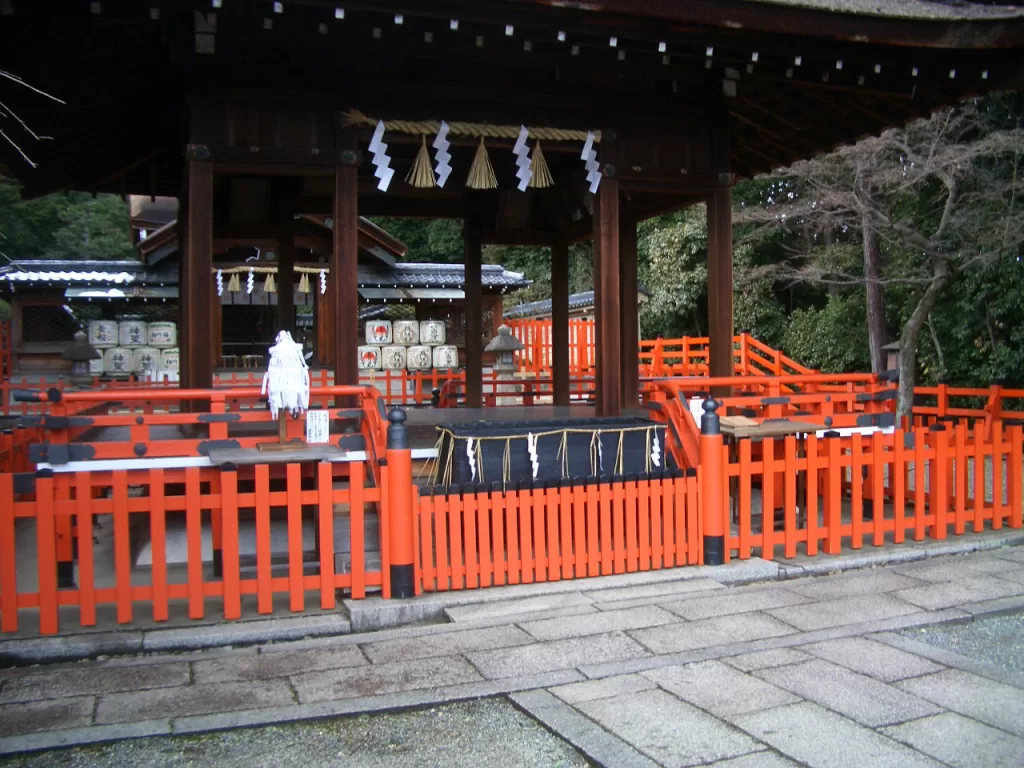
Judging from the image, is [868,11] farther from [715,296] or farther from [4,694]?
[4,694]

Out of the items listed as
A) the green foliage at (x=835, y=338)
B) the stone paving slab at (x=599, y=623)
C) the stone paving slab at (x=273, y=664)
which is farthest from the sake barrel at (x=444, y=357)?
the stone paving slab at (x=273, y=664)

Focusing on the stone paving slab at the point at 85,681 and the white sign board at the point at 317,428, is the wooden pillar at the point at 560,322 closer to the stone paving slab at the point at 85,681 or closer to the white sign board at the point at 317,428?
the white sign board at the point at 317,428

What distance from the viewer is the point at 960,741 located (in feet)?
11.2

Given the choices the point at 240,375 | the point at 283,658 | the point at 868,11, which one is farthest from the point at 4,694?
the point at 240,375

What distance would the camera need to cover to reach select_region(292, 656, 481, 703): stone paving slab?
4.12 m

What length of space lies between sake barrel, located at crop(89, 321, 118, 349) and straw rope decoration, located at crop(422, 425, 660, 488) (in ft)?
58.0

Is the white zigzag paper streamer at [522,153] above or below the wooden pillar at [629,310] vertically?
above

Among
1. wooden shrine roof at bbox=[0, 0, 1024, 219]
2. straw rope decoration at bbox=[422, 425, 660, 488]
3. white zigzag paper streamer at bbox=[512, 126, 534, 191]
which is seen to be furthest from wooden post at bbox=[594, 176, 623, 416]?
straw rope decoration at bbox=[422, 425, 660, 488]

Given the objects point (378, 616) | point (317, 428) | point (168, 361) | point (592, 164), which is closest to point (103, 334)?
point (168, 361)

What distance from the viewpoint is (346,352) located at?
734cm

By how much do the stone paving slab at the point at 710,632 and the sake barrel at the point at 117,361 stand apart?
→ 1963cm

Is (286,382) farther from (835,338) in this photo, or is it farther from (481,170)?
(835,338)

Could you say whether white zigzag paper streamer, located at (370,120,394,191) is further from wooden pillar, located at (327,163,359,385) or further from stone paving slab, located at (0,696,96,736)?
stone paving slab, located at (0,696,96,736)

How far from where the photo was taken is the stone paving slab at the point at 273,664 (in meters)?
4.36
